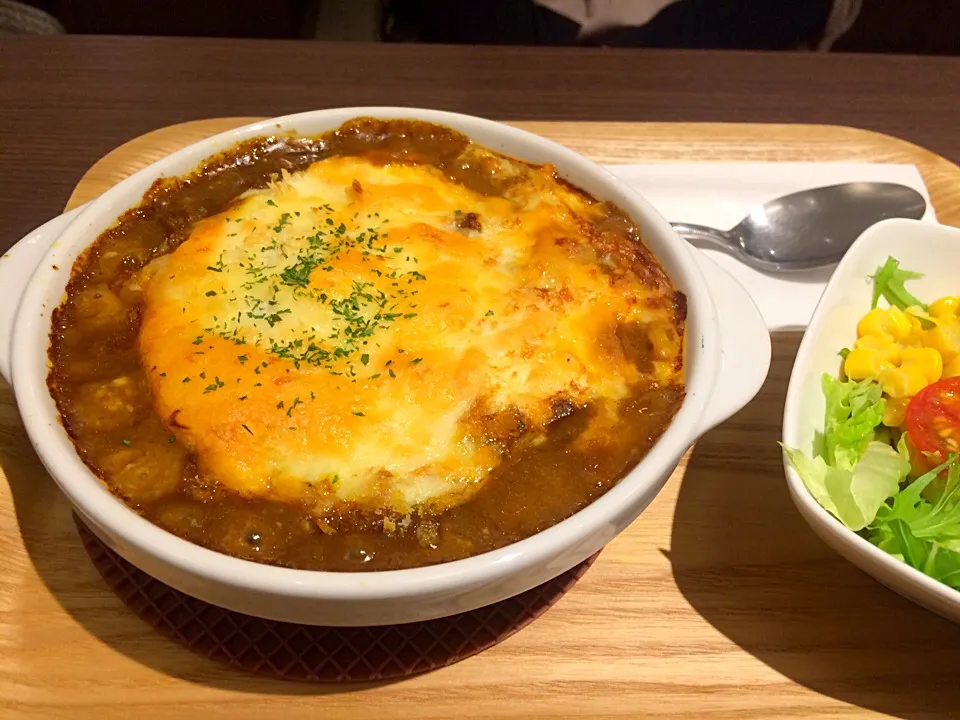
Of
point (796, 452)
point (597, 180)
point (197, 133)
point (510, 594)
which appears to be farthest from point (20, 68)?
point (796, 452)

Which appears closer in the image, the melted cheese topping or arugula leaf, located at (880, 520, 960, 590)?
the melted cheese topping

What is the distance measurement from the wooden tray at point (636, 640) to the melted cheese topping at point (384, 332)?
0.32 m

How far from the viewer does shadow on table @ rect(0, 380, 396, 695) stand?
132cm

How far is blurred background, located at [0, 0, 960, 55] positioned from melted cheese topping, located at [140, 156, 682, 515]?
2.15 m

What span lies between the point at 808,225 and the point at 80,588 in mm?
1953

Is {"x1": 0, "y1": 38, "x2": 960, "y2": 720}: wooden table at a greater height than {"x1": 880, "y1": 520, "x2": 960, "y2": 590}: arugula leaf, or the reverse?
{"x1": 880, "y1": 520, "x2": 960, "y2": 590}: arugula leaf

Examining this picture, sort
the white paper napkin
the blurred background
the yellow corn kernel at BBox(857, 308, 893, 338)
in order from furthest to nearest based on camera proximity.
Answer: the blurred background → the white paper napkin → the yellow corn kernel at BBox(857, 308, 893, 338)

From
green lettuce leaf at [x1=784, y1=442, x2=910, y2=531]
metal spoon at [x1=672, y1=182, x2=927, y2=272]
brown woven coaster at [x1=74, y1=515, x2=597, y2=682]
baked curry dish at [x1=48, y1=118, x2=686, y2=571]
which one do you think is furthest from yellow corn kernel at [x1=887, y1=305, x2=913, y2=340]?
brown woven coaster at [x1=74, y1=515, x2=597, y2=682]

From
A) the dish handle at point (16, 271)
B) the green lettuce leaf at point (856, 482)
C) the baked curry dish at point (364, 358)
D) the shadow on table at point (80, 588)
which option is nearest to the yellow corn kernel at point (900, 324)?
the green lettuce leaf at point (856, 482)

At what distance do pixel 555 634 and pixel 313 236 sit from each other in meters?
0.92

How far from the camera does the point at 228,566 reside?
1141mm

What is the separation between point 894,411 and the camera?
1735mm

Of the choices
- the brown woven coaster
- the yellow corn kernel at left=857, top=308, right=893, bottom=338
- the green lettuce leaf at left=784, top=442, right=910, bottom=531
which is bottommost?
the brown woven coaster

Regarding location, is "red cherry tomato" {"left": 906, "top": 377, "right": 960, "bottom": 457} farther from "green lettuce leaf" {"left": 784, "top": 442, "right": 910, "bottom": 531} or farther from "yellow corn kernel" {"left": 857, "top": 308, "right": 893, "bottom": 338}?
"yellow corn kernel" {"left": 857, "top": 308, "right": 893, "bottom": 338}
